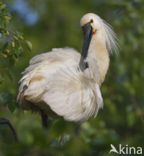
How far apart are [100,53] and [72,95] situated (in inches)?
39.2

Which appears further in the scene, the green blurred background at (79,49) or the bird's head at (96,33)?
the bird's head at (96,33)

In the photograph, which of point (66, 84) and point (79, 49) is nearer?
point (66, 84)

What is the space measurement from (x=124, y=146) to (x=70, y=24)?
1077 centimetres

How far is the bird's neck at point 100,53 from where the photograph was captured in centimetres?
600

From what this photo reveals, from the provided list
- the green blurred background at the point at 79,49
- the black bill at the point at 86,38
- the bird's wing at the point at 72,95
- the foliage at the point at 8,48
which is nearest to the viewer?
the green blurred background at the point at 79,49

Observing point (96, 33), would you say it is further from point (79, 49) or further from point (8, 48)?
point (79, 49)

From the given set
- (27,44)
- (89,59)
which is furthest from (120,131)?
(27,44)

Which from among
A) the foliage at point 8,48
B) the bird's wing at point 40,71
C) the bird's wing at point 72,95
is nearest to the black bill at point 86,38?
the bird's wing at point 40,71

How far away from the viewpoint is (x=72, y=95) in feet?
17.1

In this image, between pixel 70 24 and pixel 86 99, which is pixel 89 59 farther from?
pixel 70 24

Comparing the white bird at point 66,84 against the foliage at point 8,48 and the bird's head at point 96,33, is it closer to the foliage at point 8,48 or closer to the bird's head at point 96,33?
the bird's head at point 96,33

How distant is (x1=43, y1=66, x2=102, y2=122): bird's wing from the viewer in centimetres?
497

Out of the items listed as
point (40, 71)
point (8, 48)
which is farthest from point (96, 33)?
point (8, 48)

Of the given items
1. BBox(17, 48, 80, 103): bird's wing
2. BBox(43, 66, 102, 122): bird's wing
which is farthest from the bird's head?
BBox(43, 66, 102, 122): bird's wing
